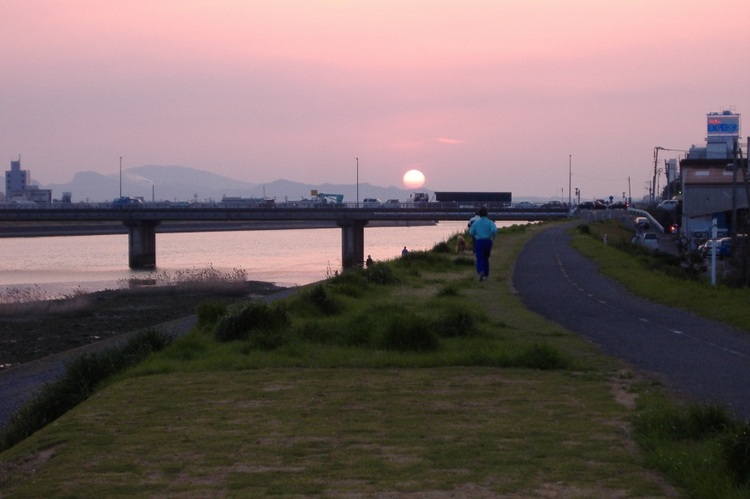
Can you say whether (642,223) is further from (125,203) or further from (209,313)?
(209,313)

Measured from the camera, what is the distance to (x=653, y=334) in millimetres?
12789

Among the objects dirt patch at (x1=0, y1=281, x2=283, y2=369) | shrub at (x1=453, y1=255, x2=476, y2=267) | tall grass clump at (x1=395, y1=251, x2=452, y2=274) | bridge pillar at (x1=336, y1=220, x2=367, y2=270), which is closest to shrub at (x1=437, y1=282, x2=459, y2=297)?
tall grass clump at (x1=395, y1=251, x2=452, y2=274)

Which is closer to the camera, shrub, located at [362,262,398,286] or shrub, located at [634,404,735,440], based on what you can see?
shrub, located at [634,404,735,440]

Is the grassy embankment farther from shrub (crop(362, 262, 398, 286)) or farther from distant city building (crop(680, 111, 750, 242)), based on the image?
distant city building (crop(680, 111, 750, 242))

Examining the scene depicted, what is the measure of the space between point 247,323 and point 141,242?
65853mm

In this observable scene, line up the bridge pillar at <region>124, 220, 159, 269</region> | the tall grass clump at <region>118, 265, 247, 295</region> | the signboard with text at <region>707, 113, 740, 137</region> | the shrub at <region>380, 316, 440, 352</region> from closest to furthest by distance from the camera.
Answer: the shrub at <region>380, 316, 440, 352</region>, the tall grass clump at <region>118, 265, 247, 295</region>, the bridge pillar at <region>124, 220, 159, 269</region>, the signboard with text at <region>707, 113, 740, 137</region>

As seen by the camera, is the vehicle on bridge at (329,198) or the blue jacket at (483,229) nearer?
the blue jacket at (483,229)

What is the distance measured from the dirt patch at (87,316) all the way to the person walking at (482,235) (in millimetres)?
9755

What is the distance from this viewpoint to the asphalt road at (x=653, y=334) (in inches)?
352

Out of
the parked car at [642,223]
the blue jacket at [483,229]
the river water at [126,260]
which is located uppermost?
the blue jacket at [483,229]

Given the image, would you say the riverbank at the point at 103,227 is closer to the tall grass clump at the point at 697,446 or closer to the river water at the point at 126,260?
the river water at the point at 126,260

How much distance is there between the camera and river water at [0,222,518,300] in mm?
54156

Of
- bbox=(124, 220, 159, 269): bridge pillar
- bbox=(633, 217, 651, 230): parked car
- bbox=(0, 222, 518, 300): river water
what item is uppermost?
bbox=(633, 217, 651, 230): parked car

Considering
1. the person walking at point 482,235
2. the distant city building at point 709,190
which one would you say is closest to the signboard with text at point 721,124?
the distant city building at point 709,190
